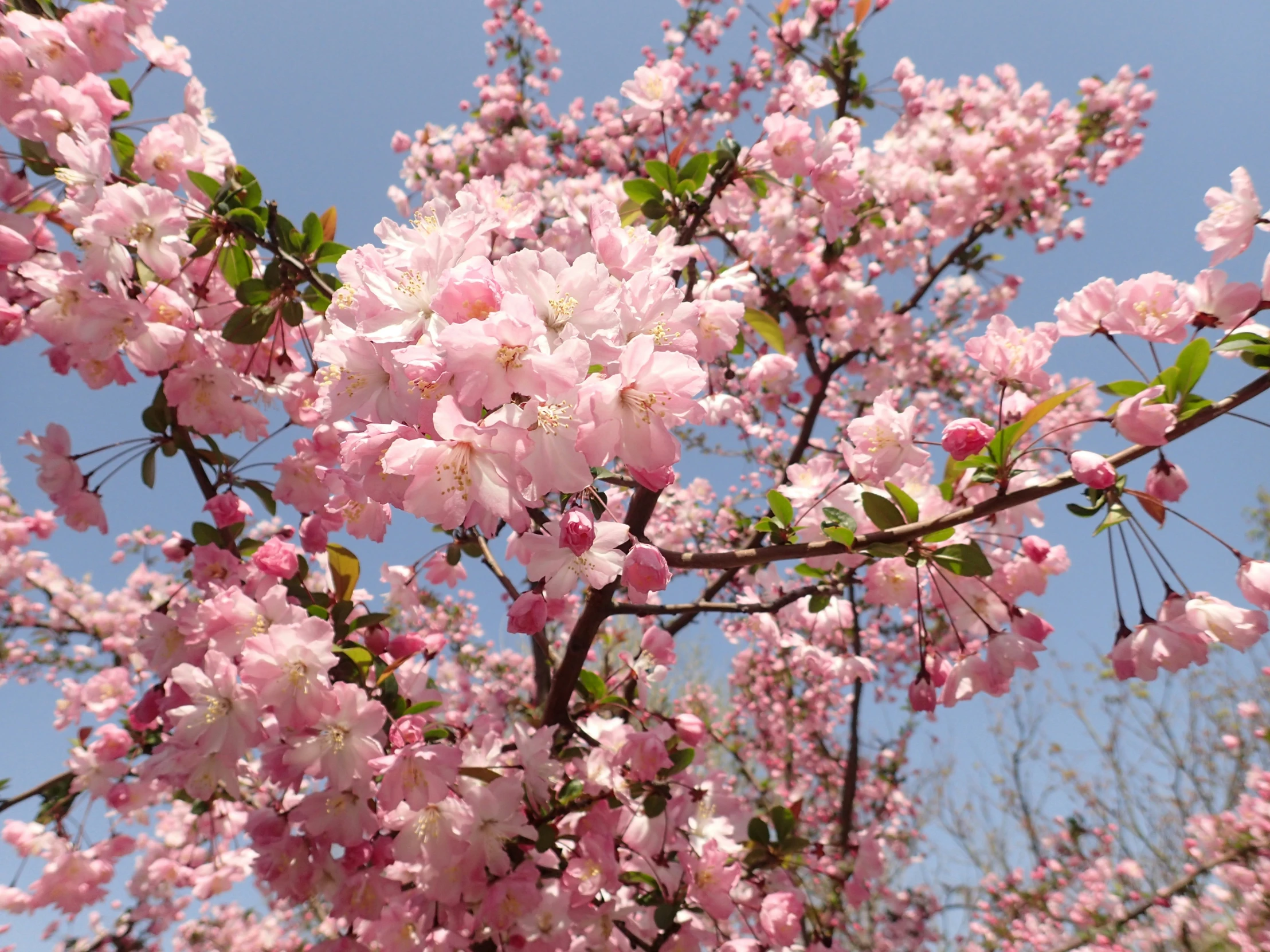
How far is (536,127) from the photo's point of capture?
5.76 m

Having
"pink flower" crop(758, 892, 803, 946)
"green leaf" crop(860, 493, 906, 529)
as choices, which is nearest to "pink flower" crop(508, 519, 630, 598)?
"green leaf" crop(860, 493, 906, 529)

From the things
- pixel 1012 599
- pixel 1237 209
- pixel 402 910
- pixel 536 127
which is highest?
pixel 536 127

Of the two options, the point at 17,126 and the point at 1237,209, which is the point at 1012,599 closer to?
the point at 1237,209

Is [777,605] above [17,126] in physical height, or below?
below

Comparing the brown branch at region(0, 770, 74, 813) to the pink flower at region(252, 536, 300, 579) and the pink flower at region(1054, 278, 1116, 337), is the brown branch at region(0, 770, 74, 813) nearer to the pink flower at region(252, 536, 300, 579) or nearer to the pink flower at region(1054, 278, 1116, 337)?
the pink flower at region(252, 536, 300, 579)

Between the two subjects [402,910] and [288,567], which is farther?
[402,910]

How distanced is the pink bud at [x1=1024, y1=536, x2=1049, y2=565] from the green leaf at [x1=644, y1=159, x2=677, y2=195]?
4.39 feet

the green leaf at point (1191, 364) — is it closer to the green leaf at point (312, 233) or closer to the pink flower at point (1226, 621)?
the pink flower at point (1226, 621)

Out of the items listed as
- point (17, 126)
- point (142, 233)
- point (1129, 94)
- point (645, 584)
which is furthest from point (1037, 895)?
point (17, 126)

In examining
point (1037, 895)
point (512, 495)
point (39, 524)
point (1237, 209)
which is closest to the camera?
point (512, 495)

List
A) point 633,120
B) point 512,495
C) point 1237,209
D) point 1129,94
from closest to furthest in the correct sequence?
point 512,495
point 1237,209
point 633,120
point 1129,94

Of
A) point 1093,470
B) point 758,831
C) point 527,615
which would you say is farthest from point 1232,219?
point 758,831

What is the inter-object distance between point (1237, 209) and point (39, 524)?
4.92 meters

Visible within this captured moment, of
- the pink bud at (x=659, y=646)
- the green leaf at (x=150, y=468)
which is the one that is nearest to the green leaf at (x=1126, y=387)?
the pink bud at (x=659, y=646)
